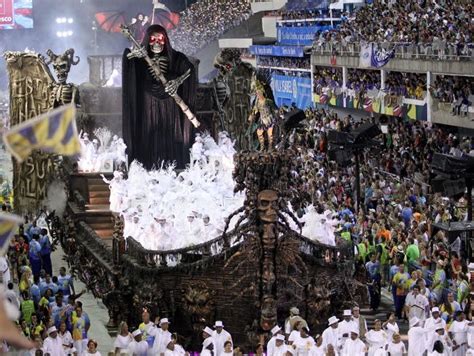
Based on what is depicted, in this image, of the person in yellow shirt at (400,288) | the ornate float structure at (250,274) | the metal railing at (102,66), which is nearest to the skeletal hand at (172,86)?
the ornate float structure at (250,274)

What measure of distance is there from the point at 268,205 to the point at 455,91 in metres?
17.4

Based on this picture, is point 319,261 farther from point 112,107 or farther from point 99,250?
point 112,107

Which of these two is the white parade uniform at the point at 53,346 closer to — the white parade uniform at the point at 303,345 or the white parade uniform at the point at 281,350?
the white parade uniform at the point at 281,350

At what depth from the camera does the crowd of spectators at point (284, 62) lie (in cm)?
5906

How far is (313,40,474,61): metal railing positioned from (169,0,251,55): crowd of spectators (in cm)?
1001

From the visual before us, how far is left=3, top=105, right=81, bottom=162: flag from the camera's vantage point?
991 centimetres

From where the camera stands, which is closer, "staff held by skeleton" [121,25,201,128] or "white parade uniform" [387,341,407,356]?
"white parade uniform" [387,341,407,356]

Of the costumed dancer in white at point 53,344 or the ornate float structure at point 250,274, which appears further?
the ornate float structure at point 250,274

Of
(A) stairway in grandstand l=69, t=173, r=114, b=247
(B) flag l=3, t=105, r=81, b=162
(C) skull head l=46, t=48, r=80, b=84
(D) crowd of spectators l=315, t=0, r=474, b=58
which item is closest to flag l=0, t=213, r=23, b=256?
(B) flag l=3, t=105, r=81, b=162

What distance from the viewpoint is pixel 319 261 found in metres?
25.2

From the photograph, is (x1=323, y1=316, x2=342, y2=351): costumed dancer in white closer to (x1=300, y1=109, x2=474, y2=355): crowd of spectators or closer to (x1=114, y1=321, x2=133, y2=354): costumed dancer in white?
(x1=300, y1=109, x2=474, y2=355): crowd of spectators

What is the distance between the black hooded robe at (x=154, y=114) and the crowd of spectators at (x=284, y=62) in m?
23.9

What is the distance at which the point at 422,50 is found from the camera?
42875mm

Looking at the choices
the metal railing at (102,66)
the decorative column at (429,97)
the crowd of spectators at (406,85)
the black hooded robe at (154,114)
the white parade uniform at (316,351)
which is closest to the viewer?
the white parade uniform at (316,351)
